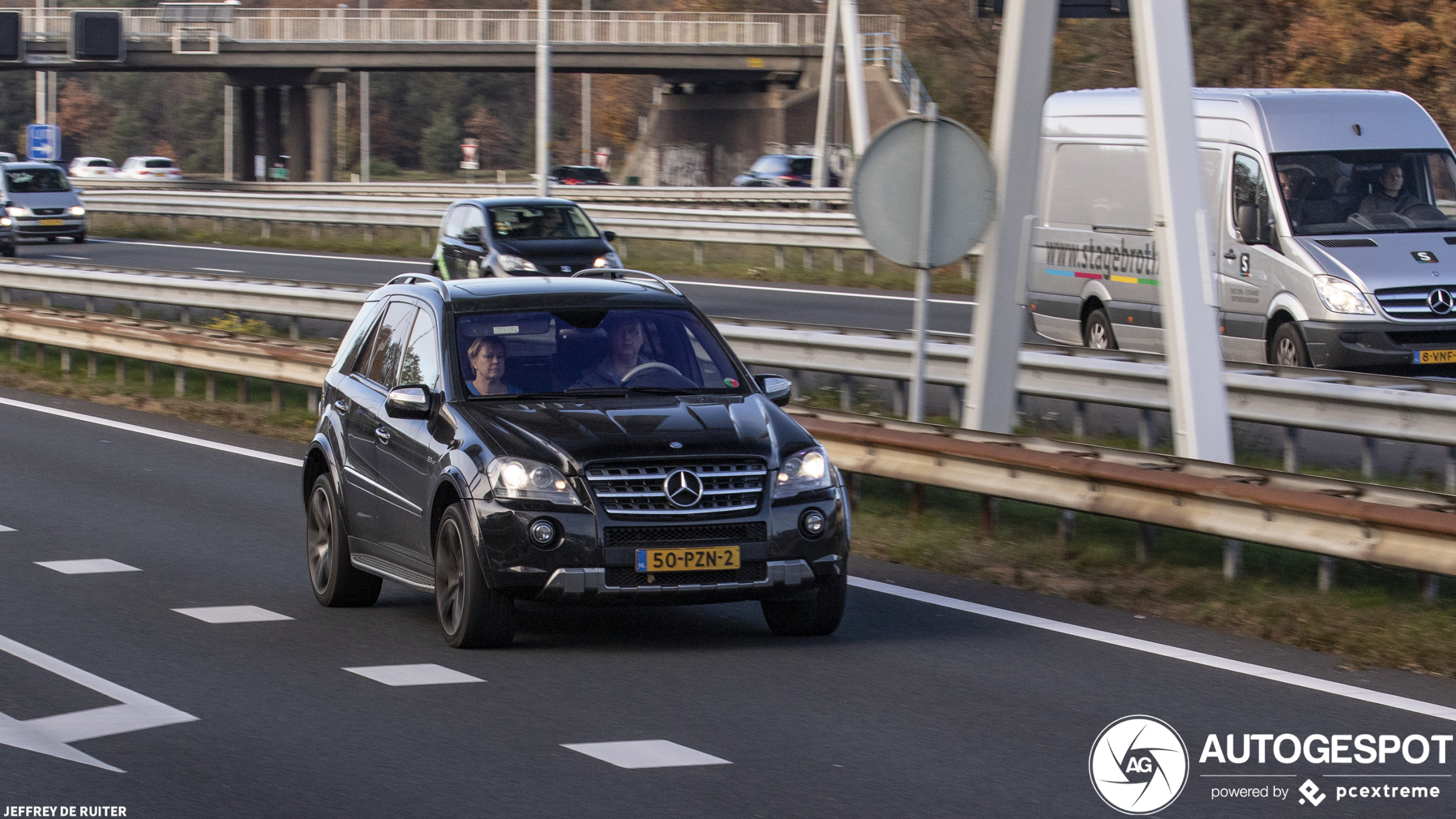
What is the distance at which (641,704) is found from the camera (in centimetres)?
727

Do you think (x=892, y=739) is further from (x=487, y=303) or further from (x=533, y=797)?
(x=487, y=303)

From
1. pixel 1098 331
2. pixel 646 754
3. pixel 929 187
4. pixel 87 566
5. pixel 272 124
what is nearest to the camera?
pixel 646 754

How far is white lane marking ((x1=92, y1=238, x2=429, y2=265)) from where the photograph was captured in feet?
125

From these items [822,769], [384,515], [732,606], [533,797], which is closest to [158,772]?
[533,797]

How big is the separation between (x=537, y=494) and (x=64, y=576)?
348 centimetres

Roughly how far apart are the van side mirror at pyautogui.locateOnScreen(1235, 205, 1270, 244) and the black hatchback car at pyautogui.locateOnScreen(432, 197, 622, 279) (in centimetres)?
864

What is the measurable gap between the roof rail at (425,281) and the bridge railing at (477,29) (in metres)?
64.3

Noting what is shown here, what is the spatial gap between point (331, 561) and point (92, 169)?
303 feet

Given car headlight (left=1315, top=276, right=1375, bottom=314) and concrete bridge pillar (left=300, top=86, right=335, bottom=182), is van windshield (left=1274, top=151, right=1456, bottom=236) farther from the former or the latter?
concrete bridge pillar (left=300, top=86, right=335, bottom=182)

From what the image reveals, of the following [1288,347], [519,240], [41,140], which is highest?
[519,240]

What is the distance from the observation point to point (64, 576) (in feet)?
33.4

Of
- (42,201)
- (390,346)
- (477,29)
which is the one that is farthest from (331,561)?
(477,29)

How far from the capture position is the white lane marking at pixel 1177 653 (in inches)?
286

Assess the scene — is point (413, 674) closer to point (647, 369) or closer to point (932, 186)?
point (647, 369)
